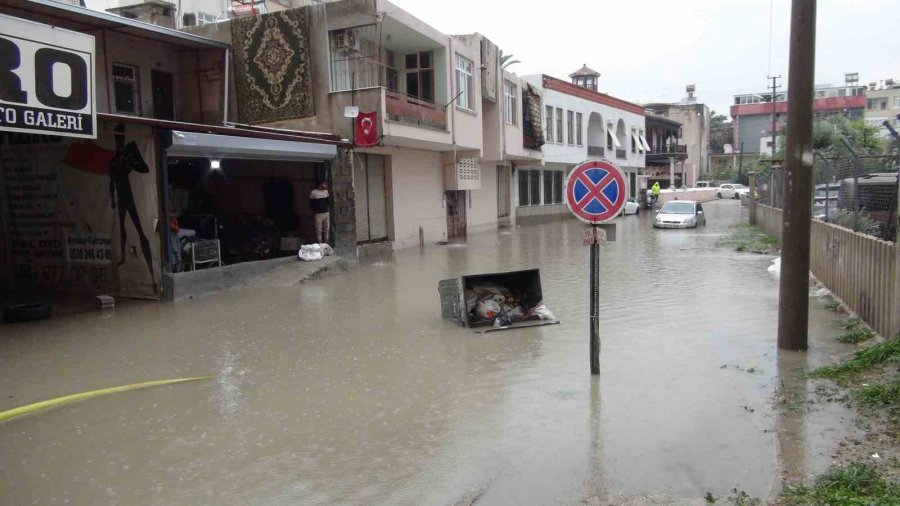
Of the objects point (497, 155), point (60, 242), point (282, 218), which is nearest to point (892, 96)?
point (497, 155)

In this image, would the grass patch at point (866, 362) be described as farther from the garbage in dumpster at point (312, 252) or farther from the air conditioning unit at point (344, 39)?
the air conditioning unit at point (344, 39)

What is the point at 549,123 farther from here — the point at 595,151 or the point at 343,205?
the point at 343,205

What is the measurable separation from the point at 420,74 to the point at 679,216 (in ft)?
44.2

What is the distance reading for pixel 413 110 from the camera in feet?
63.5

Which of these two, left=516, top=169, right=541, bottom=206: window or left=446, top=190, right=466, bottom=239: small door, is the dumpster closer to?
left=446, top=190, right=466, bottom=239: small door

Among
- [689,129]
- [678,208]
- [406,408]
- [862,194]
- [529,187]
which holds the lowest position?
[406,408]

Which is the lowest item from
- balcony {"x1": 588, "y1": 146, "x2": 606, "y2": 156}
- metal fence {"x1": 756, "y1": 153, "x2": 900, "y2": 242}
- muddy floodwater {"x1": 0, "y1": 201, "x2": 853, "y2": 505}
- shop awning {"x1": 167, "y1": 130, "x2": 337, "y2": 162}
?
muddy floodwater {"x1": 0, "y1": 201, "x2": 853, "y2": 505}

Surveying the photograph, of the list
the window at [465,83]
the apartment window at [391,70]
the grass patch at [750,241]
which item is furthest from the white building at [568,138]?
the apartment window at [391,70]

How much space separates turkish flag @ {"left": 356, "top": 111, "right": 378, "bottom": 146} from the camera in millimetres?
17500

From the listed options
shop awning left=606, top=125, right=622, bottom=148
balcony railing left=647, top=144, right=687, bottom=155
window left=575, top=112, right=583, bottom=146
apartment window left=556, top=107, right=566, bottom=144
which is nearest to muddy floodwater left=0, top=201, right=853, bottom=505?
apartment window left=556, top=107, right=566, bottom=144

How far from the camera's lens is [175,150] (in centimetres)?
1205

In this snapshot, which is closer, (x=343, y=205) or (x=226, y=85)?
(x=343, y=205)

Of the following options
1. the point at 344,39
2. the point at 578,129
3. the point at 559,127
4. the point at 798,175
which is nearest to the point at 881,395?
the point at 798,175

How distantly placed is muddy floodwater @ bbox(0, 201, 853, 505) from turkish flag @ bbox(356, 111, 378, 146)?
23.5 feet
